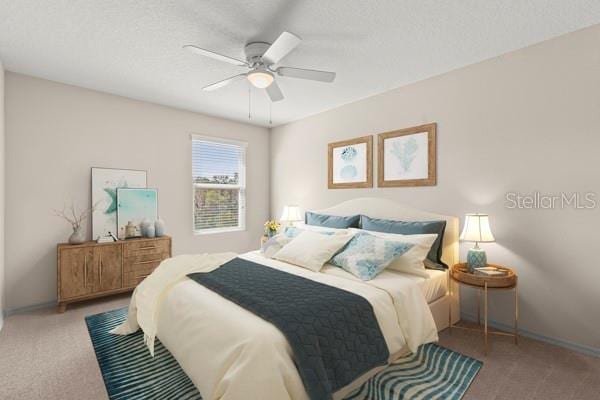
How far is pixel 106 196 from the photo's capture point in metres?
3.63

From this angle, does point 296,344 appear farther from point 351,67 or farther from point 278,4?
point 351,67

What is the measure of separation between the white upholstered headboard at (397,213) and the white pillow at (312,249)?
77 cm

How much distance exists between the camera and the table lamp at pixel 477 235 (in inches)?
99.4

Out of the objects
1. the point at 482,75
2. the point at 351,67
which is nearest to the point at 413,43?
the point at 351,67

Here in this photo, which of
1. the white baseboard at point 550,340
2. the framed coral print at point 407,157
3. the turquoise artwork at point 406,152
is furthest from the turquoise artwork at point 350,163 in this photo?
the white baseboard at point 550,340

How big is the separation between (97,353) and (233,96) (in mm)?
3011

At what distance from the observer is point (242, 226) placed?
5.07m

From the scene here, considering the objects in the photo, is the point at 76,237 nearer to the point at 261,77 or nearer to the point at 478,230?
the point at 261,77

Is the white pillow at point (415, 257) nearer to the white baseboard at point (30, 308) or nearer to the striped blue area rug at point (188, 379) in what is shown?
the striped blue area rug at point (188, 379)

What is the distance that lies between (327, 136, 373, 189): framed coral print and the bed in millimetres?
895

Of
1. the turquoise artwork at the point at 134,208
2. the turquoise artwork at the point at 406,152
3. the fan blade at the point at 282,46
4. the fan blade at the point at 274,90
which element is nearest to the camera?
the fan blade at the point at 282,46

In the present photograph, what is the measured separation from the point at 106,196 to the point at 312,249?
2.73 meters

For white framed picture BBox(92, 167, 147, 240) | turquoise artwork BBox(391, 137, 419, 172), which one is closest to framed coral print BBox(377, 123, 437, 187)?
turquoise artwork BBox(391, 137, 419, 172)

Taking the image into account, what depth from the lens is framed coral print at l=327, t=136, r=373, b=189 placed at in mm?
3809
